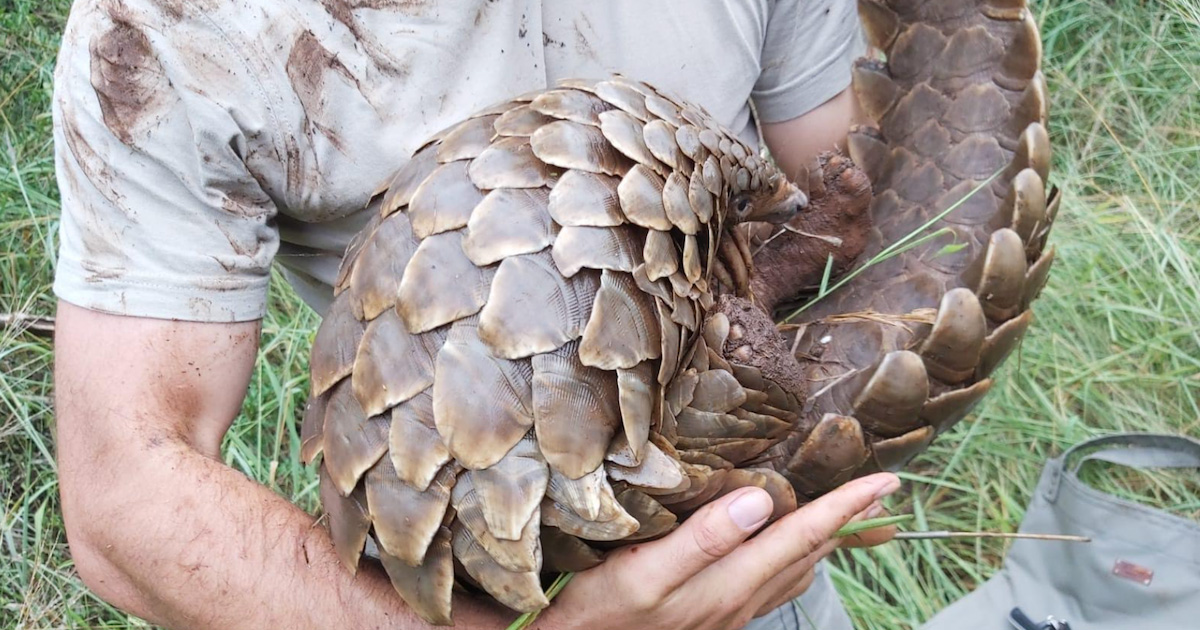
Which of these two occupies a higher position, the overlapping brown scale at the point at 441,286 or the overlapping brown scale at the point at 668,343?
the overlapping brown scale at the point at 441,286

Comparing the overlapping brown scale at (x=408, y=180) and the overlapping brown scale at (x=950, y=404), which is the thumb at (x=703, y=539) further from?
the overlapping brown scale at (x=408, y=180)

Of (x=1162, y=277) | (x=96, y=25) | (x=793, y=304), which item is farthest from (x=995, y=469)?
(x=96, y=25)

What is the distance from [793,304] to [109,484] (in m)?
0.96

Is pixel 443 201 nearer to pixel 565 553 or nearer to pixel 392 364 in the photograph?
pixel 392 364

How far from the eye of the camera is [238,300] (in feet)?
4.22

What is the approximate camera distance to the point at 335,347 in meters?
1.01

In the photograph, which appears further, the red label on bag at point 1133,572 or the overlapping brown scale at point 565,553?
the red label on bag at point 1133,572

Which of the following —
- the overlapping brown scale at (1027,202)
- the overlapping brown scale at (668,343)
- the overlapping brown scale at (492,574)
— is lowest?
the overlapping brown scale at (492,574)

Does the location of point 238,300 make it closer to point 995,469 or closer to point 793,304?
point 793,304

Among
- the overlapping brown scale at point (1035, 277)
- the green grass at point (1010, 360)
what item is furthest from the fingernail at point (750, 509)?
the green grass at point (1010, 360)

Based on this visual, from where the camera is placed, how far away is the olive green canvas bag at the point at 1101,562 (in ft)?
7.24

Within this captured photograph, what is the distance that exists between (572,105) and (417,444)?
0.39 meters

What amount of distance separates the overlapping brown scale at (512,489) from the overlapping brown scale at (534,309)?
0.09m

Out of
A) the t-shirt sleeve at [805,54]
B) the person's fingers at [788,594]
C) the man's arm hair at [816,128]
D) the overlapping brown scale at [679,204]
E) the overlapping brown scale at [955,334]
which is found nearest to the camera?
the overlapping brown scale at [679,204]
